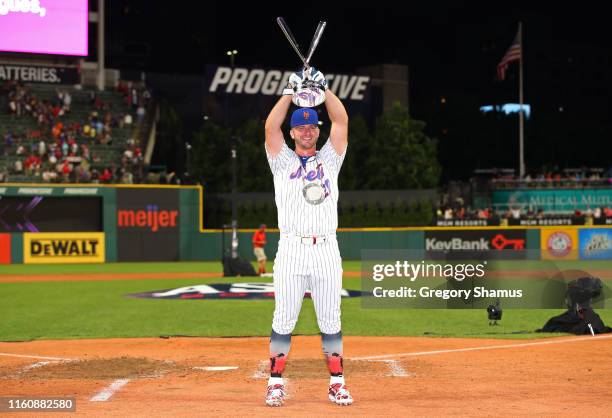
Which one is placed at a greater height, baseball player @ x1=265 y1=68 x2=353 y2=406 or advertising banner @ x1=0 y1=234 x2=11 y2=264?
baseball player @ x1=265 y1=68 x2=353 y2=406

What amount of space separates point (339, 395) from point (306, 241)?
143cm

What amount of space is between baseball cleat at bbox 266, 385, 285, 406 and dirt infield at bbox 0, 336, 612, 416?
149 mm

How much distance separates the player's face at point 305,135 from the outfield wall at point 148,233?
29.8 m

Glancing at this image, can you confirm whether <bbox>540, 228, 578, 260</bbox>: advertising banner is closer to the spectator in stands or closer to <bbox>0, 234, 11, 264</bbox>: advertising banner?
the spectator in stands

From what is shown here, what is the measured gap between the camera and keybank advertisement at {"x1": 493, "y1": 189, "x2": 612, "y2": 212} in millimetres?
45531

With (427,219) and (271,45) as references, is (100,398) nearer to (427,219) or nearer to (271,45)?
(427,219)

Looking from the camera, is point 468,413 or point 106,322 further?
point 106,322

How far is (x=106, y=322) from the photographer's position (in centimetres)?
1667

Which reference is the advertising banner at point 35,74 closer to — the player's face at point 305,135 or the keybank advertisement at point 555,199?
the keybank advertisement at point 555,199

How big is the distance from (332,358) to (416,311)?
10.6 m

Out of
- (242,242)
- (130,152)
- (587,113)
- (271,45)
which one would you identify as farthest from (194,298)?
(587,113)

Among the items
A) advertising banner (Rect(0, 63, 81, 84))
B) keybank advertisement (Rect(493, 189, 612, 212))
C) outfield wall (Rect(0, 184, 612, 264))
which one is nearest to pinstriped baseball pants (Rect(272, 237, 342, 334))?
outfield wall (Rect(0, 184, 612, 264))

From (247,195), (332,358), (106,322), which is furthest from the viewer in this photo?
(247,195)

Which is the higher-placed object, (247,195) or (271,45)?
(271,45)
